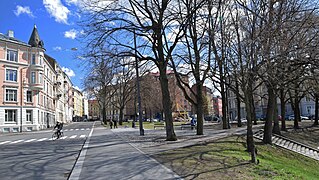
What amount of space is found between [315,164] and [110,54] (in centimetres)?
1352

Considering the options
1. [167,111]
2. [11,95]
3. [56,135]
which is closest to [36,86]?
[11,95]

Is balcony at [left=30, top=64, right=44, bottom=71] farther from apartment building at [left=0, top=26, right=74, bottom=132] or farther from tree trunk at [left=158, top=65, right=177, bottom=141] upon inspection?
tree trunk at [left=158, top=65, right=177, bottom=141]

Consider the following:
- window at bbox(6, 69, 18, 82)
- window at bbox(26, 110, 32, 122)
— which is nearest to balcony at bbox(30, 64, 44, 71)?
window at bbox(6, 69, 18, 82)

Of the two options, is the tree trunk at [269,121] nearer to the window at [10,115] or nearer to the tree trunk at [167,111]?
the tree trunk at [167,111]

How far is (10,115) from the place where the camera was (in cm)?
4878

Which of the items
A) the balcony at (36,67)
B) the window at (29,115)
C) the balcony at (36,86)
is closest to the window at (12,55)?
the balcony at (36,67)

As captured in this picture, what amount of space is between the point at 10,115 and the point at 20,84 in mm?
5521

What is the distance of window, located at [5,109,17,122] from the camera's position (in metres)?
48.2

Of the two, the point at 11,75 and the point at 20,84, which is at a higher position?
the point at 11,75

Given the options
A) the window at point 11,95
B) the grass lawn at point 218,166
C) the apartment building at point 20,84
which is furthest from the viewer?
the window at point 11,95

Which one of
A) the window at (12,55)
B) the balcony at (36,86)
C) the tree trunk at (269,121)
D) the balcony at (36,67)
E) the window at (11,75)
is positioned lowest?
the tree trunk at (269,121)

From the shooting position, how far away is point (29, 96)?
2063 inches

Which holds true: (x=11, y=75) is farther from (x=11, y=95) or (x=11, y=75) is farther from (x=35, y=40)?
(x=35, y=40)

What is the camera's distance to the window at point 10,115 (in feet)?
158
